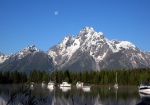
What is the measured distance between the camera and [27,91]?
15156mm

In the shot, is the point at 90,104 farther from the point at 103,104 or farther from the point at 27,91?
the point at 27,91

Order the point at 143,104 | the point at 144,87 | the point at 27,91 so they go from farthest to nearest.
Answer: the point at 144,87 → the point at 143,104 → the point at 27,91

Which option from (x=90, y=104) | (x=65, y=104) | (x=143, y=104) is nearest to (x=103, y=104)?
(x=90, y=104)

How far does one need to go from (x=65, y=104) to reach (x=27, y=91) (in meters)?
61.7

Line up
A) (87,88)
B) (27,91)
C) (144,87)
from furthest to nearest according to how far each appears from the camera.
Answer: (87,88)
(144,87)
(27,91)

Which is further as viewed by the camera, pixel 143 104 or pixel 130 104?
pixel 130 104

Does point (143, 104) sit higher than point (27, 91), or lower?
lower

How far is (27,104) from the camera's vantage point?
15219mm

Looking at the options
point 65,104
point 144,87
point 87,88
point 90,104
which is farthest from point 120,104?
point 87,88

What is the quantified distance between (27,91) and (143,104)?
46.4m

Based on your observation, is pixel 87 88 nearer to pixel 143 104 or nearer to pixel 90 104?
pixel 90 104

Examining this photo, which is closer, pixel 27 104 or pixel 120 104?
pixel 27 104

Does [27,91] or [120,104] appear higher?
[27,91]

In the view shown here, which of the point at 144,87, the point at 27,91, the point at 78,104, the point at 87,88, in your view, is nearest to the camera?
the point at 27,91
